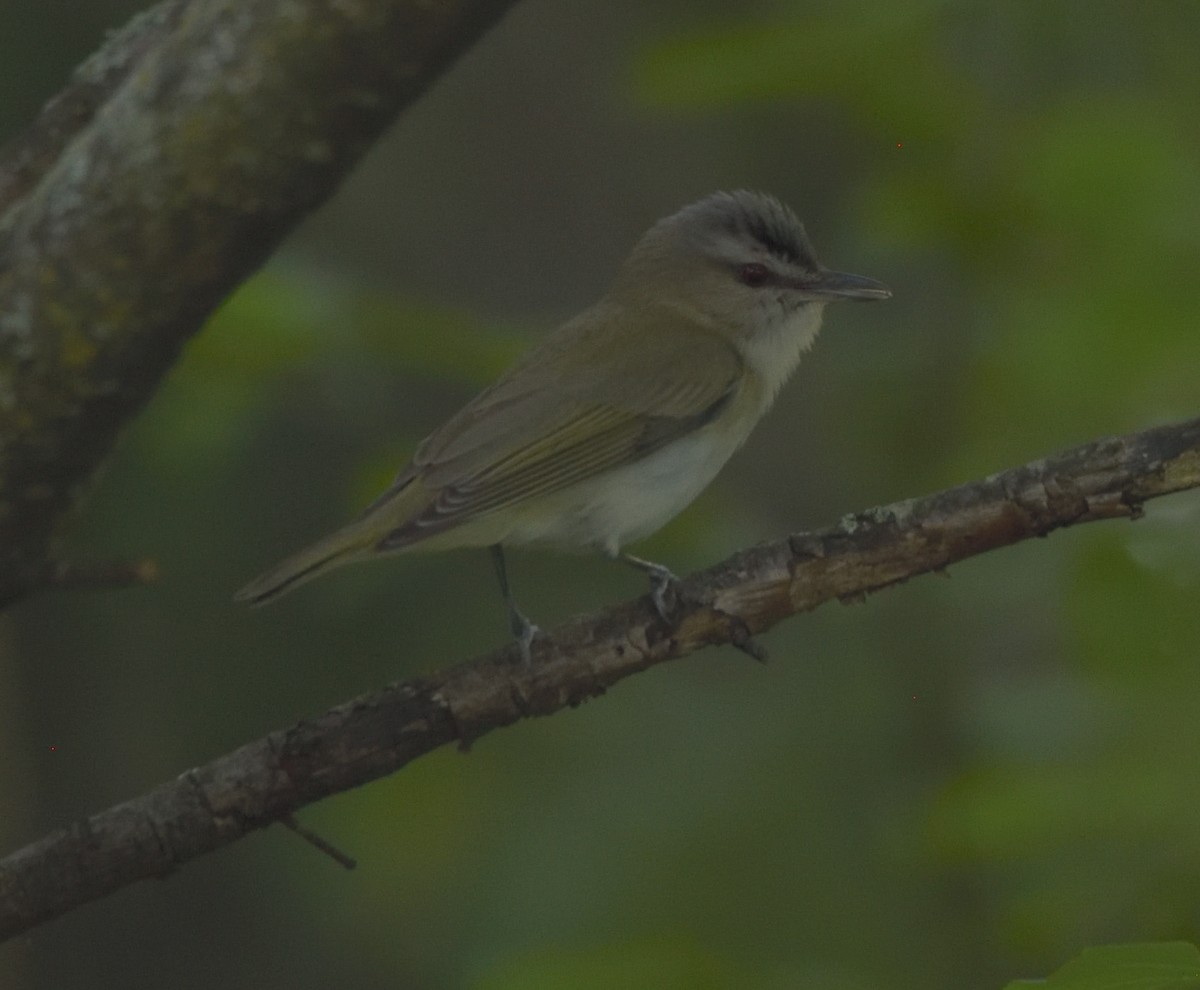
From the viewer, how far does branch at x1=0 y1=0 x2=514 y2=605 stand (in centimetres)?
327

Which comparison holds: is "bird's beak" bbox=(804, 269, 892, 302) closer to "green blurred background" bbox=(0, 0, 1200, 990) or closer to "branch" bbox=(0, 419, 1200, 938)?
"green blurred background" bbox=(0, 0, 1200, 990)

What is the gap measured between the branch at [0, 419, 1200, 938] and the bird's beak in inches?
67.0

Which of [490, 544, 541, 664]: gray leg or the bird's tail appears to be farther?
the bird's tail

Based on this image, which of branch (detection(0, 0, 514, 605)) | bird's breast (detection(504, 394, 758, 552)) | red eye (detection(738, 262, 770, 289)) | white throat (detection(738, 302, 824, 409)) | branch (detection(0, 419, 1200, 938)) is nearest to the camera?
branch (detection(0, 419, 1200, 938))

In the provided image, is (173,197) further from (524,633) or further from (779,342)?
(779,342)

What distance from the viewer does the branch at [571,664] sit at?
9.53ft

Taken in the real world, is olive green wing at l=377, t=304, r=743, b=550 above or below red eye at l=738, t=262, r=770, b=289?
below

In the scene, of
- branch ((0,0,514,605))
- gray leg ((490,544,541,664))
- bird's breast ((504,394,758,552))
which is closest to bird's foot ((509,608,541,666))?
gray leg ((490,544,541,664))

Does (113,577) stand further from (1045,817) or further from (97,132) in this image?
(1045,817)

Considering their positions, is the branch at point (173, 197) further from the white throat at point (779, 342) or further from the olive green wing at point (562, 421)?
the white throat at point (779, 342)

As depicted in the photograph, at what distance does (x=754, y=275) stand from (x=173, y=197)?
6.92 feet

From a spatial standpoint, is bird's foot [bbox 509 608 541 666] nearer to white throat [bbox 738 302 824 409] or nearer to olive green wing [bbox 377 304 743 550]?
olive green wing [bbox 377 304 743 550]

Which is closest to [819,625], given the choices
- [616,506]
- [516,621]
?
[616,506]

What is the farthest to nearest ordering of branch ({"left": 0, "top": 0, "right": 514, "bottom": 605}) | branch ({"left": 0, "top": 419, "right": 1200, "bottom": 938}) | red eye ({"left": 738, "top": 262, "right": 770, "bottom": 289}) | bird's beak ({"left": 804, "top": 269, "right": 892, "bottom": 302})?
red eye ({"left": 738, "top": 262, "right": 770, "bottom": 289}) → bird's beak ({"left": 804, "top": 269, "right": 892, "bottom": 302}) → branch ({"left": 0, "top": 0, "right": 514, "bottom": 605}) → branch ({"left": 0, "top": 419, "right": 1200, "bottom": 938})
